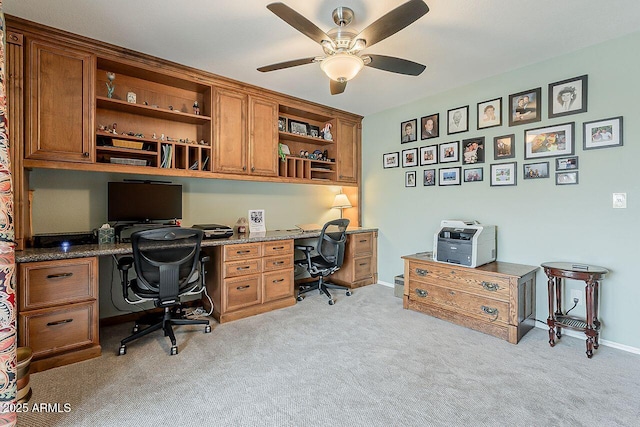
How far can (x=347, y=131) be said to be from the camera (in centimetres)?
449

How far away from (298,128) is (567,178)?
118 inches

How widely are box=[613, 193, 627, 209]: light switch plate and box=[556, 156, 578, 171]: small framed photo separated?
1.21 ft

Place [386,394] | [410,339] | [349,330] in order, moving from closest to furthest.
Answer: [386,394] < [410,339] < [349,330]

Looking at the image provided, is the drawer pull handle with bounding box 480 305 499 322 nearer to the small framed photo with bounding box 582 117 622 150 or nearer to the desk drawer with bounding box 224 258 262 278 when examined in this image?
the small framed photo with bounding box 582 117 622 150

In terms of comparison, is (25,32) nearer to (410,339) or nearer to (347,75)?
(347,75)

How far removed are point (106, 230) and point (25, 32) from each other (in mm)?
1584

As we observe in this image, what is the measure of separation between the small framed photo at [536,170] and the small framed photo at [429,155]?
99 cm

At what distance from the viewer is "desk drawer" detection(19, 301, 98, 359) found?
80.0 inches

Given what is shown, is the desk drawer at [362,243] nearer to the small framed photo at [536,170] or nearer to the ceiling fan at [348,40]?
the small framed photo at [536,170]

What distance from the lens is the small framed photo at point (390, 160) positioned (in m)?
4.15

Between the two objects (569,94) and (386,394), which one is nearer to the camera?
(386,394)

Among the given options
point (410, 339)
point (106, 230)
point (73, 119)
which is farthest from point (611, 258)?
point (73, 119)

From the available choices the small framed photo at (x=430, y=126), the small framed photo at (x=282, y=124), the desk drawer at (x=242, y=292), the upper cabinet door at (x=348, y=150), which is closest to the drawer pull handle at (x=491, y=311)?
the small framed photo at (x=430, y=126)

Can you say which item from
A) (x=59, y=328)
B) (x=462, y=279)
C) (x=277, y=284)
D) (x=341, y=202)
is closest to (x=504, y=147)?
(x=462, y=279)
